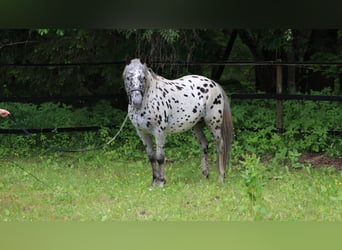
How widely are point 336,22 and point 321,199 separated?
454 cm

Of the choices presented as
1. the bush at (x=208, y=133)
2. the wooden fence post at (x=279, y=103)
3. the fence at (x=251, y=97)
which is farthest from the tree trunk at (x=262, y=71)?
the wooden fence post at (x=279, y=103)

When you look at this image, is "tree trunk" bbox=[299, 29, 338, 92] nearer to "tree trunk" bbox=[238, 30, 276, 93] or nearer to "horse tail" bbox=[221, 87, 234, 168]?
"tree trunk" bbox=[238, 30, 276, 93]

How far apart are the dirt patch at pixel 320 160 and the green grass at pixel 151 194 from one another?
524 mm

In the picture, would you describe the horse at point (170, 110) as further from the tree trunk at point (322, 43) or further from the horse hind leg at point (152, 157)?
the tree trunk at point (322, 43)

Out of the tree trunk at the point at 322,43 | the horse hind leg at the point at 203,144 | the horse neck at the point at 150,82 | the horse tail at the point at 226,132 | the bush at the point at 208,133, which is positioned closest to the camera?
the horse neck at the point at 150,82

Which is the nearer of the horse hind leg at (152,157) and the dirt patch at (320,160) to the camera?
the horse hind leg at (152,157)

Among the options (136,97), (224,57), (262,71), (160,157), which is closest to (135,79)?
(136,97)

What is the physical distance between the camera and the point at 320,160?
8102 mm

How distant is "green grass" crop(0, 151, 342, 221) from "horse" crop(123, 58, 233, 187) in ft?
1.19

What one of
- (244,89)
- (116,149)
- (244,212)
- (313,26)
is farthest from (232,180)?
(313,26)

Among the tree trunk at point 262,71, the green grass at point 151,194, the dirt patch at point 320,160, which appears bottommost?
the green grass at point 151,194

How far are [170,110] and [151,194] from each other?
1.09m

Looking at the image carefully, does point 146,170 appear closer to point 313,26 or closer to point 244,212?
point 244,212

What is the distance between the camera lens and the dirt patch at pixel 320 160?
307 inches
